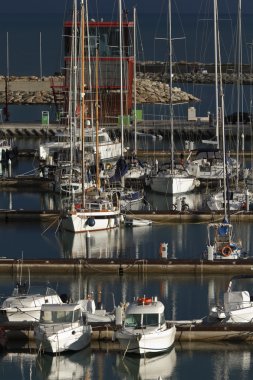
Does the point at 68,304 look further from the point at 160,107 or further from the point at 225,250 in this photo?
the point at 160,107

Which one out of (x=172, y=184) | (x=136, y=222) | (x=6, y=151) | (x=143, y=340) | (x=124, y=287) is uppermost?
(x=6, y=151)

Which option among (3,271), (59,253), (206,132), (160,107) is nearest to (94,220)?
(59,253)

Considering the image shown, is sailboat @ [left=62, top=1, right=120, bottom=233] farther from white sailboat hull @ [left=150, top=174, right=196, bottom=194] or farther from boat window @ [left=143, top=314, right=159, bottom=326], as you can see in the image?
boat window @ [left=143, top=314, right=159, bottom=326]

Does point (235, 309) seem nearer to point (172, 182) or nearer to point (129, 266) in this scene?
point (129, 266)

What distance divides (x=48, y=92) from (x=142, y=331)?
67.7 m

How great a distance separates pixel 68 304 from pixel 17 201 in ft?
71.6

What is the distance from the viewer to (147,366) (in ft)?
107

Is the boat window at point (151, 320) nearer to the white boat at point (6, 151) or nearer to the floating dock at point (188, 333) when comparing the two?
the floating dock at point (188, 333)

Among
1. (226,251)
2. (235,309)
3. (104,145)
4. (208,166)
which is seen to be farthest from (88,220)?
(104,145)

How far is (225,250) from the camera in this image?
4091 cm

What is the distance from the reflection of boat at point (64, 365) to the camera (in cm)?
3231

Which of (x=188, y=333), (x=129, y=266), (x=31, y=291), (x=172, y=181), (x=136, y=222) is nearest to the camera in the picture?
(x=188, y=333)

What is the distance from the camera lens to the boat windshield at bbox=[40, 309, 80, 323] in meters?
32.8

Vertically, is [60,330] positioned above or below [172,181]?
below
